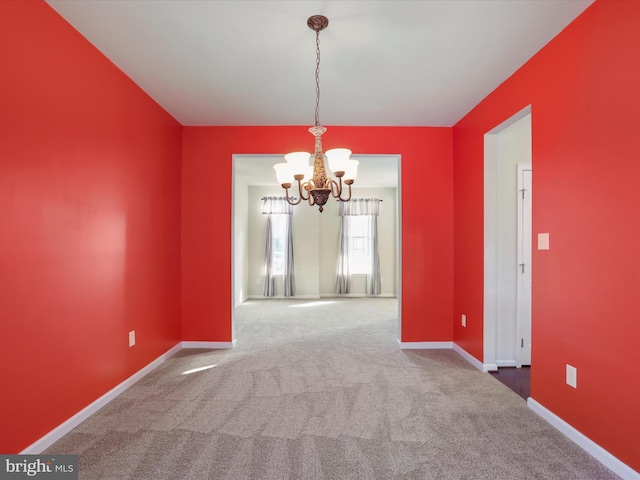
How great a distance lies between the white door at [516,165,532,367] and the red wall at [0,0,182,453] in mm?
3689

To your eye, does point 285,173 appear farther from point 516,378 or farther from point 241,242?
point 241,242

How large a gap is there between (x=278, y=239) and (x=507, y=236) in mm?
5153

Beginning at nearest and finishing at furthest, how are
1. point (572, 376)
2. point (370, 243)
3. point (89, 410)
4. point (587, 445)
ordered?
1. point (587, 445)
2. point (572, 376)
3. point (89, 410)
4. point (370, 243)

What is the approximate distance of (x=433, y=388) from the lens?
279cm

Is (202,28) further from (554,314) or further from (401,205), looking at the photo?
(554,314)

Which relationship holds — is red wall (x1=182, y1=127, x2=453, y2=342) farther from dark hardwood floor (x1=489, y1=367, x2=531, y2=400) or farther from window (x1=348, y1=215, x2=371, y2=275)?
window (x1=348, y1=215, x2=371, y2=275)

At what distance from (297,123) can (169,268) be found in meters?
2.18

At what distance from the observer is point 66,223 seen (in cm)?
210

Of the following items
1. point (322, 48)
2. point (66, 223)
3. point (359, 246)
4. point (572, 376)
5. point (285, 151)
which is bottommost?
point (572, 376)

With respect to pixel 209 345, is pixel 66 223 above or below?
above

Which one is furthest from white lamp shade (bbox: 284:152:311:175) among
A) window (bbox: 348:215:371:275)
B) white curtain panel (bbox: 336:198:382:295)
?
window (bbox: 348:215:371:275)

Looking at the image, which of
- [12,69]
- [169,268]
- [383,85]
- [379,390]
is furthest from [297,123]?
[379,390]

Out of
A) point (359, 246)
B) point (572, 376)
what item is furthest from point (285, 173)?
point (359, 246)

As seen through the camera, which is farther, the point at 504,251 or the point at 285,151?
the point at 285,151
